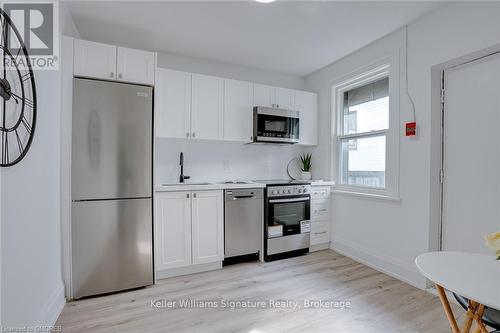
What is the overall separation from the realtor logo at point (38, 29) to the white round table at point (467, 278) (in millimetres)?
2455

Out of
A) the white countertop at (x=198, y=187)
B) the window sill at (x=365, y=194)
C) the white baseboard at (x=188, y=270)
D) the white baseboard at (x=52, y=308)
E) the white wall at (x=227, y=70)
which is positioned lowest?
the white baseboard at (x=188, y=270)

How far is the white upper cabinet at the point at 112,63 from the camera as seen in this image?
229cm

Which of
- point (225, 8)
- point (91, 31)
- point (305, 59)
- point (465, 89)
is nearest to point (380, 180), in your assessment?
point (465, 89)

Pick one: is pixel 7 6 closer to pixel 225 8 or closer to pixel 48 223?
pixel 48 223

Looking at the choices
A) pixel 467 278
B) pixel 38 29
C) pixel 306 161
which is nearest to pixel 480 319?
pixel 467 278

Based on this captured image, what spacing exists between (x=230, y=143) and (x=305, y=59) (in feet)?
5.18

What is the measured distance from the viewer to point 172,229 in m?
2.70

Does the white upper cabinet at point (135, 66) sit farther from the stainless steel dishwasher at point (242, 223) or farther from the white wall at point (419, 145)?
the white wall at point (419, 145)

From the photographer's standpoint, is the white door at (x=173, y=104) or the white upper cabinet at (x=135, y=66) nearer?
the white upper cabinet at (x=135, y=66)

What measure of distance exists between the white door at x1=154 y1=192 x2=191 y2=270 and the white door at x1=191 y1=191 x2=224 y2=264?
3.1 inches

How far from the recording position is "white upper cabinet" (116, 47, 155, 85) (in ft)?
7.94

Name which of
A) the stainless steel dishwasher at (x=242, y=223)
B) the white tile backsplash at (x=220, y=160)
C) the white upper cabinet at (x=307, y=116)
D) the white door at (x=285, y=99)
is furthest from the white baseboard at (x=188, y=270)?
the white door at (x=285, y=99)

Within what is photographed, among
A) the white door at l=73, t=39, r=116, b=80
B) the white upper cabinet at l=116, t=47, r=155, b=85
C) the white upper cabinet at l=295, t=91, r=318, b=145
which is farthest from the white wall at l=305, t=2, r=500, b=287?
the white door at l=73, t=39, r=116, b=80

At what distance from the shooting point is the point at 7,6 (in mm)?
1378
